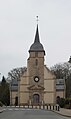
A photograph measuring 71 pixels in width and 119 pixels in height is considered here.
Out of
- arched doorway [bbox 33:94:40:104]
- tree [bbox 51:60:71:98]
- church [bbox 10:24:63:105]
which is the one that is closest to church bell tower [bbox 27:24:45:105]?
church [bbox 10:24:63:105]

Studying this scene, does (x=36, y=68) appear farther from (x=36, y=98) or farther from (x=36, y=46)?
(x=36, y=98)

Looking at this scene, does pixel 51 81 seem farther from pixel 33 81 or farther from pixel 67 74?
pixel 67 74

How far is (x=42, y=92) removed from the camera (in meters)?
88.8

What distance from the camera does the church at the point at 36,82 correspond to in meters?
88.6

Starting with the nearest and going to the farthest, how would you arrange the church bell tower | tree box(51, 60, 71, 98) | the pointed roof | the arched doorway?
the arched doorway
the church bell tower
the pointed roof
tree box(51, 60, 71, 98)

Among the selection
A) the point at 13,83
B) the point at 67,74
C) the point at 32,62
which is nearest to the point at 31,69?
the point at 32,62

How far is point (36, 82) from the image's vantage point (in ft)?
294

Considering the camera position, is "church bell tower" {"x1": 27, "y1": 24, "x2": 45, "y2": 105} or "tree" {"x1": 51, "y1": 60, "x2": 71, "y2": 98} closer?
"church bell tower" {"x1": 27, "y1": 24, "x2": 45, "y2": 105}

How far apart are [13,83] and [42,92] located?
12.6m

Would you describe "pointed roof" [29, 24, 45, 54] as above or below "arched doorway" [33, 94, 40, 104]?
above

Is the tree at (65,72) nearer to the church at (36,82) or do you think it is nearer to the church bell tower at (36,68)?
the church at (36,82)

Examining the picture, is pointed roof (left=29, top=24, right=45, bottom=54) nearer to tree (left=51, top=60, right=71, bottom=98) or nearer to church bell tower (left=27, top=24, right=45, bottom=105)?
church bell tower (left=27, top=24, right=45, bottom=105)

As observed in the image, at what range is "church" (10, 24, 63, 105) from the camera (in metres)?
88.6

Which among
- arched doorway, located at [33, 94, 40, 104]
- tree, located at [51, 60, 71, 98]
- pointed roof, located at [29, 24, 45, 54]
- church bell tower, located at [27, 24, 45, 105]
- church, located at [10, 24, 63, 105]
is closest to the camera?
arched doorway, located at [33, 94, 40, 104]
